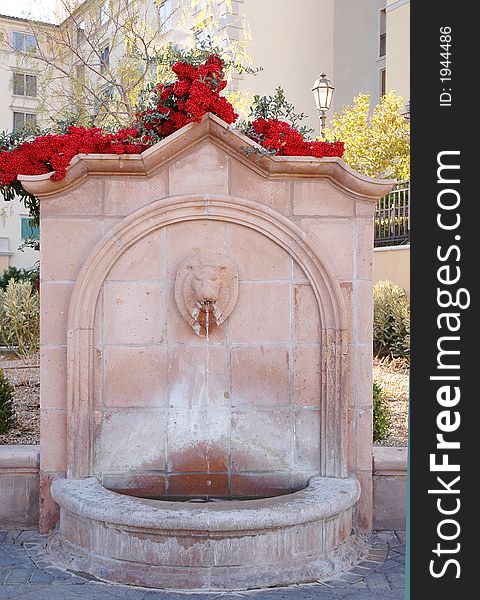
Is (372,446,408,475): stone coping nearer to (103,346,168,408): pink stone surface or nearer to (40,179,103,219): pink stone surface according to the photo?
(103,346,168,408): pink stone surface

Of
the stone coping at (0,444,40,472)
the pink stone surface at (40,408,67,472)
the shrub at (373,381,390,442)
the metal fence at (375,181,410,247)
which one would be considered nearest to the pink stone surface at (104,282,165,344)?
the pink stone surface at (40,408,67,472)

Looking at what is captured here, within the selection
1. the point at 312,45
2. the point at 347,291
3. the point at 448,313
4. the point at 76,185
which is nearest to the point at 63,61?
the point at 76,185

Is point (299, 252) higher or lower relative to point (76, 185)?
lower

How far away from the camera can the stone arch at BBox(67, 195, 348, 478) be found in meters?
4.71

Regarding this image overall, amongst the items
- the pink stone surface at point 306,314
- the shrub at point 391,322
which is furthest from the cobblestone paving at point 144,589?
the shrub at point 391,322

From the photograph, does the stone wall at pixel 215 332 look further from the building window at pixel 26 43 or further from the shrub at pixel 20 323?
the building window at pixel 26 43

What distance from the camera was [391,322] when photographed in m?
10.8

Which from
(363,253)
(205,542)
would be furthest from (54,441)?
(363,253)

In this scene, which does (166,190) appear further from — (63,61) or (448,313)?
(63,61)

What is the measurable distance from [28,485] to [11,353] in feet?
21.9

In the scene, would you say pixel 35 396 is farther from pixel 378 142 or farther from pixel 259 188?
pixel 378 142

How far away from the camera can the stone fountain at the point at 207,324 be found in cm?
475

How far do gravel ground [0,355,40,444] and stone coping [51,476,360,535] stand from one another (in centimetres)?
181

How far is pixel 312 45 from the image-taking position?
22.0 meters
